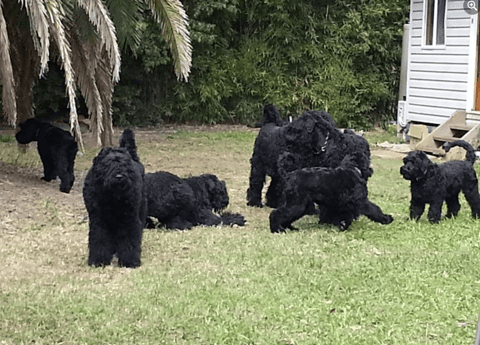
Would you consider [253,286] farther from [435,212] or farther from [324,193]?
[435,212]

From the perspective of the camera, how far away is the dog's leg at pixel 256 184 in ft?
34.1

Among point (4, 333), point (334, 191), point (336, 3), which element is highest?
point (336, 3)

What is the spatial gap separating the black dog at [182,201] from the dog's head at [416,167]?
82.7 inches

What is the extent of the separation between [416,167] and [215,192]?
256 cm

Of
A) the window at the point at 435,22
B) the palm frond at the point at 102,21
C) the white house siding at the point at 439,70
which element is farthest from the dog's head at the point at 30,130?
the window at the point at 435,22

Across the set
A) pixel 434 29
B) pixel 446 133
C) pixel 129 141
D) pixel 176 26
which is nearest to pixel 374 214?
pixel 129 141

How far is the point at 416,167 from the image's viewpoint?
28.8 ft

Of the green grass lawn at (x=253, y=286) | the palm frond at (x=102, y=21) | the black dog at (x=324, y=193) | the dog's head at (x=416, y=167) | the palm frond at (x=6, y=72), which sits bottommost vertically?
the green grass lawn at (x=253, y=286)

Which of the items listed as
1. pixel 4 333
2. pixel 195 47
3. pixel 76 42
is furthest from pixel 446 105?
pixel 4 333

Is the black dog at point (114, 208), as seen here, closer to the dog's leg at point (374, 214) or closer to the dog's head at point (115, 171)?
the dog's head at point (115, 171)

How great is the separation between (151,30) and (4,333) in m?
Result: 15.9

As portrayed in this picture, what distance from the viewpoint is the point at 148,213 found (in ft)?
28.3

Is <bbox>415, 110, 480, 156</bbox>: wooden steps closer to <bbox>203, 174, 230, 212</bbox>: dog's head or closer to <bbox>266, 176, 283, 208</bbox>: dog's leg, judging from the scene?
<bbox>266, 176, 283, 208</bbox>: dog's leg

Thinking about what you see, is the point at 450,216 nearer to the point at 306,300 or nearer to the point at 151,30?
the point at 306,300
